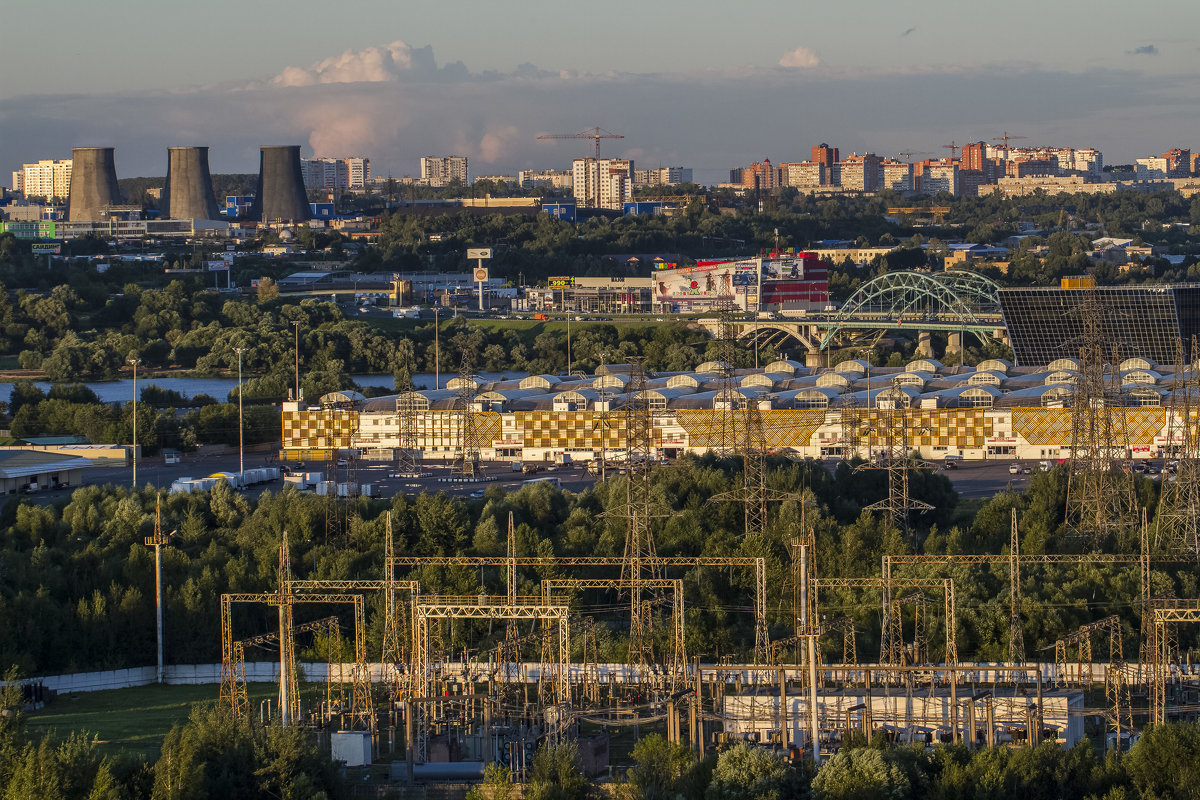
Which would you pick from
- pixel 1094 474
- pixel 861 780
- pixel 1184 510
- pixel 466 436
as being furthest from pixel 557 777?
pixel 466 436

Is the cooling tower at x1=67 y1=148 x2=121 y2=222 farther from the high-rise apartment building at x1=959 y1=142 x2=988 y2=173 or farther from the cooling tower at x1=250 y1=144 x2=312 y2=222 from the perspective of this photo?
the high-rise apartment building at x1=959 y1=142 x2=988 y2=173

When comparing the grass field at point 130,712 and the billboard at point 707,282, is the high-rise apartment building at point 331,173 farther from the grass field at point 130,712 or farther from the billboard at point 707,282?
the grass field at point 130,712

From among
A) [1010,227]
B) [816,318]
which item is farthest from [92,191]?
[816,318]

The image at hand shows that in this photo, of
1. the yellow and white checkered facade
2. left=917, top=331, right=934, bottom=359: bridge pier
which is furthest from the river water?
left=917, top=331, right=934, bottom=359: bridge pier

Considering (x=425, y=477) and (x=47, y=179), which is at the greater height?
(x=47, y=179)

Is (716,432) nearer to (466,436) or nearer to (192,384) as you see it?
(466,436)

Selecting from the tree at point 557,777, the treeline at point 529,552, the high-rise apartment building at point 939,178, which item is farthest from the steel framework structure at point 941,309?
the high-rise apartment building at point 939,178

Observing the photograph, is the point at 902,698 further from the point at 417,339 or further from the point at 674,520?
the point at 417,339
